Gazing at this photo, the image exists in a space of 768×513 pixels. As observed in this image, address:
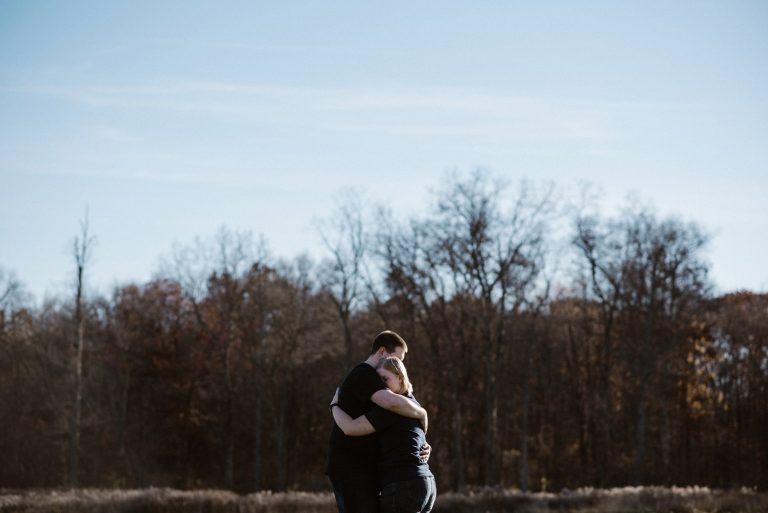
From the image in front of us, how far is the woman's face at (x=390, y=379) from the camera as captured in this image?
802 cm

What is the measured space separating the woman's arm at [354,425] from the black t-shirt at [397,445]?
4 centimetres

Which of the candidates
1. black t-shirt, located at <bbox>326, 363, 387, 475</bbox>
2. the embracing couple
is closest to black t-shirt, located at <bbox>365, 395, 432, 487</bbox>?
the embracing couple

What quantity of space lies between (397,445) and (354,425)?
16.3 inches

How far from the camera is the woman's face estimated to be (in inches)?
316

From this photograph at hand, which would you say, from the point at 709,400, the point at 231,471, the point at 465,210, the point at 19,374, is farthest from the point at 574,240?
the point at 19,374

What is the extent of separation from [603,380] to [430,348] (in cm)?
835

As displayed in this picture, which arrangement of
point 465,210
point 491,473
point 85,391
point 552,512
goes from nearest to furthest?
1. point 552,512
2. point 491,473
3. point 465,210
4. point 85,391

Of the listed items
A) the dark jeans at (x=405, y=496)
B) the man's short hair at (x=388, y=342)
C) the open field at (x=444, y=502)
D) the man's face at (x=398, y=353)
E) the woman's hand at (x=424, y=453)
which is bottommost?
the open field at (x=444, y=502)

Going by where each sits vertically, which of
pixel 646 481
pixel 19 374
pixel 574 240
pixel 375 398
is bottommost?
pixel 646 481

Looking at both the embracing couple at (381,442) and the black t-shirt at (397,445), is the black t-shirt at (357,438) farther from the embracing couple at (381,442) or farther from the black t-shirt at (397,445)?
the black t-shirt at (397,445)

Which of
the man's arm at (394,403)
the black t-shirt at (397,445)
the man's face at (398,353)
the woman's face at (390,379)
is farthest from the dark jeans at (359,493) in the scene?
the man's face at (398,353)

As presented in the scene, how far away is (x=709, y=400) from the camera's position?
44250 mm

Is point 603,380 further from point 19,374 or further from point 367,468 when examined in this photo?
point 367,468

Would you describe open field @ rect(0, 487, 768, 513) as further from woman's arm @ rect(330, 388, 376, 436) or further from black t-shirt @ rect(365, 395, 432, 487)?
woman's arm @ rect(330, 388, 376, 436)
